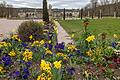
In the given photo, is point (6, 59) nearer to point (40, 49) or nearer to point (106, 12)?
point (40, 49)

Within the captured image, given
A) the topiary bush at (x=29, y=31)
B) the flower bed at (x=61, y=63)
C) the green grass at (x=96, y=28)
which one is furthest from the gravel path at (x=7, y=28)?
the flower bed at (x=61, y=63)

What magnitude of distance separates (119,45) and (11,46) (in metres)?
2.69

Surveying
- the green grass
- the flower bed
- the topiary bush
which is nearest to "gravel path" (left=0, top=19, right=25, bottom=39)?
the topiary bush

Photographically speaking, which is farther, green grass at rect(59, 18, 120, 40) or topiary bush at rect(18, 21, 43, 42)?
green grass at rect(59, 18, 120, 40)

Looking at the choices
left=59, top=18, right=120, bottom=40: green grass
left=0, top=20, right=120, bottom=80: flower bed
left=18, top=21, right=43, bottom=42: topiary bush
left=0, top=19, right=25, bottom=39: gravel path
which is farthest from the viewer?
left=0, top=19, right=25, bottom=39: gravel path

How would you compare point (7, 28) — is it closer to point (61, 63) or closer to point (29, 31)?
point (29, 31)

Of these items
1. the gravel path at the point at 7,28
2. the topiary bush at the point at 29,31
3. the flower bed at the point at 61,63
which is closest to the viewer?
the flower bed at the point at 61,63

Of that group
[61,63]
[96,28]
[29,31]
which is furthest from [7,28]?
[61,63]

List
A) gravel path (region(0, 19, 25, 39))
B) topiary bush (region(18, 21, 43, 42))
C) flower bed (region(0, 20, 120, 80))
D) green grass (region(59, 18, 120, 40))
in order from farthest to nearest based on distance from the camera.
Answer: gravel path (region(0, 19, 25, 39)) < green grass (region(59, 18, 120, 40)) < topiary bush (region(18, 21, 43, 42)) < flower bed (region(0, 20, 120, 80))

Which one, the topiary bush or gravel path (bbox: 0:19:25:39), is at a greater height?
the topiary bush

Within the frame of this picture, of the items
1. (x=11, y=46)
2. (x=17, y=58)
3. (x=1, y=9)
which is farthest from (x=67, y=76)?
(x=1, y=9)

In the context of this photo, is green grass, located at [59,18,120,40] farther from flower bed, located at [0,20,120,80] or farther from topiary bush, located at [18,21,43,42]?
flower bed, located at [0,20,120,80]

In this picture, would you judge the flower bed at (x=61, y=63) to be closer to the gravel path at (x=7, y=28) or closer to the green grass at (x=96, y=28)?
the green grass at (x=96, y=28)

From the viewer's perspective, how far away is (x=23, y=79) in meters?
5.54
